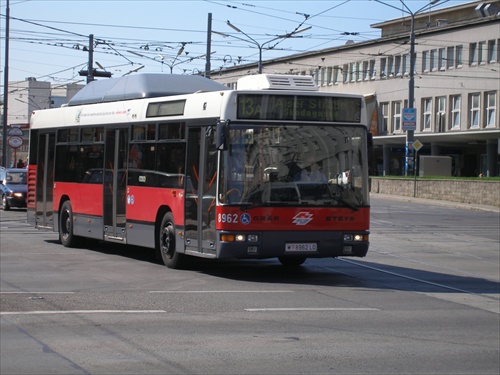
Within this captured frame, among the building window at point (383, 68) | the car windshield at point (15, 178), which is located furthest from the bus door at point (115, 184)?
the building window at point (383, 68)

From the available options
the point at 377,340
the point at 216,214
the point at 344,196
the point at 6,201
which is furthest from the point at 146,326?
the point at 6,201

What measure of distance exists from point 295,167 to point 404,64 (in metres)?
54.1

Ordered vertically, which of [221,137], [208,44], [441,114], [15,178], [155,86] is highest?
[208,44]

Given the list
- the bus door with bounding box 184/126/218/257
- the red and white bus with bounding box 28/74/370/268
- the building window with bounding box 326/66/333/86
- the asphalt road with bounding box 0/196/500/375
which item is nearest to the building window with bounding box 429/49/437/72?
the building window with bounding box 326/66/333/86

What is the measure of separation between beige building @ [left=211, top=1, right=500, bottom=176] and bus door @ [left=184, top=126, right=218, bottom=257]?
4511 cm

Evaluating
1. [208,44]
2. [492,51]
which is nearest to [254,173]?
[208,44]

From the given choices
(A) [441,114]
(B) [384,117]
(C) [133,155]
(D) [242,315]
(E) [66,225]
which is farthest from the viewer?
(B) [384,117]

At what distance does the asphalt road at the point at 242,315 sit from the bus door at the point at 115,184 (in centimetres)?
65

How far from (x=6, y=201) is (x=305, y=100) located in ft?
75.8

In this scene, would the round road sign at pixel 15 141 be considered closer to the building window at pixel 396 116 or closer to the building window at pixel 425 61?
the building window at pixel 425 61

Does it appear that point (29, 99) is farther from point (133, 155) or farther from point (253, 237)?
point (253, 237)

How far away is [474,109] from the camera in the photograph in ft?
200

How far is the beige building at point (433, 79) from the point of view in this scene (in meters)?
59.8

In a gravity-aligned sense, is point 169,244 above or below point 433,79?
below
